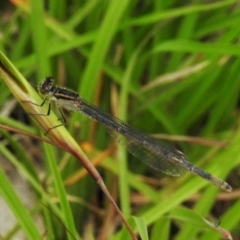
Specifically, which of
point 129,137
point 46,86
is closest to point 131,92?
point 129,137

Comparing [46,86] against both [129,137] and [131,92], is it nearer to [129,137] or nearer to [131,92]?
[129,137]

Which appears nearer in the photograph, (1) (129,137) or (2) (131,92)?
(1) (129,137)

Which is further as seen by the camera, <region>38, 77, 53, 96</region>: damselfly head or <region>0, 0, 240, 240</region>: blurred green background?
<region>0, 0, 240, 240</region>: blurred green background

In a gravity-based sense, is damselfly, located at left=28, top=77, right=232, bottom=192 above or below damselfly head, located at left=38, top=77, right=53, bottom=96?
below

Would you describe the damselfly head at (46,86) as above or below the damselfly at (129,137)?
above

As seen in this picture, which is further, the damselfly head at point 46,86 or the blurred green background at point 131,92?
the blurred green background at point 131,92
